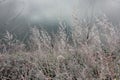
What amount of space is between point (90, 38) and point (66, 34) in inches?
32.1

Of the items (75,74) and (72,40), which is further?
(72,40)

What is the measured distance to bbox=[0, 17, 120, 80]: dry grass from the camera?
13.2ft

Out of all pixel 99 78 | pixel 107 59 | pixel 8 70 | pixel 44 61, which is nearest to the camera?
pixel 99 78

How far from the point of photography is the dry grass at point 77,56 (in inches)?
158

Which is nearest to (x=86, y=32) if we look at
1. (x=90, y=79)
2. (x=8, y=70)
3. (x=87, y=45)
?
(x=87, y=45)

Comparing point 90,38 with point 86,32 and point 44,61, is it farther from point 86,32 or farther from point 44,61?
point 44,61

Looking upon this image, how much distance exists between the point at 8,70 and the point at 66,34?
1.60m

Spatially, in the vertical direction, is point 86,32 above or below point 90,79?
above

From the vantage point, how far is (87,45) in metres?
4.49

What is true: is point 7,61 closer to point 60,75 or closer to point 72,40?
point 72,40

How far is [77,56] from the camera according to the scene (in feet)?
15.9

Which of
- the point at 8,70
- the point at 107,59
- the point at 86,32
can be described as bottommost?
the point at 8,70

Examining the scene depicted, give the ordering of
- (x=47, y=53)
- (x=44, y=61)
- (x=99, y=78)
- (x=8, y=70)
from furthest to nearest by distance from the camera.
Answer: (x=8, y=70)
(x=47, y=53)
(x=44, y=61)
(x=99, y=78)

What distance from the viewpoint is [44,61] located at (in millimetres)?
5137
